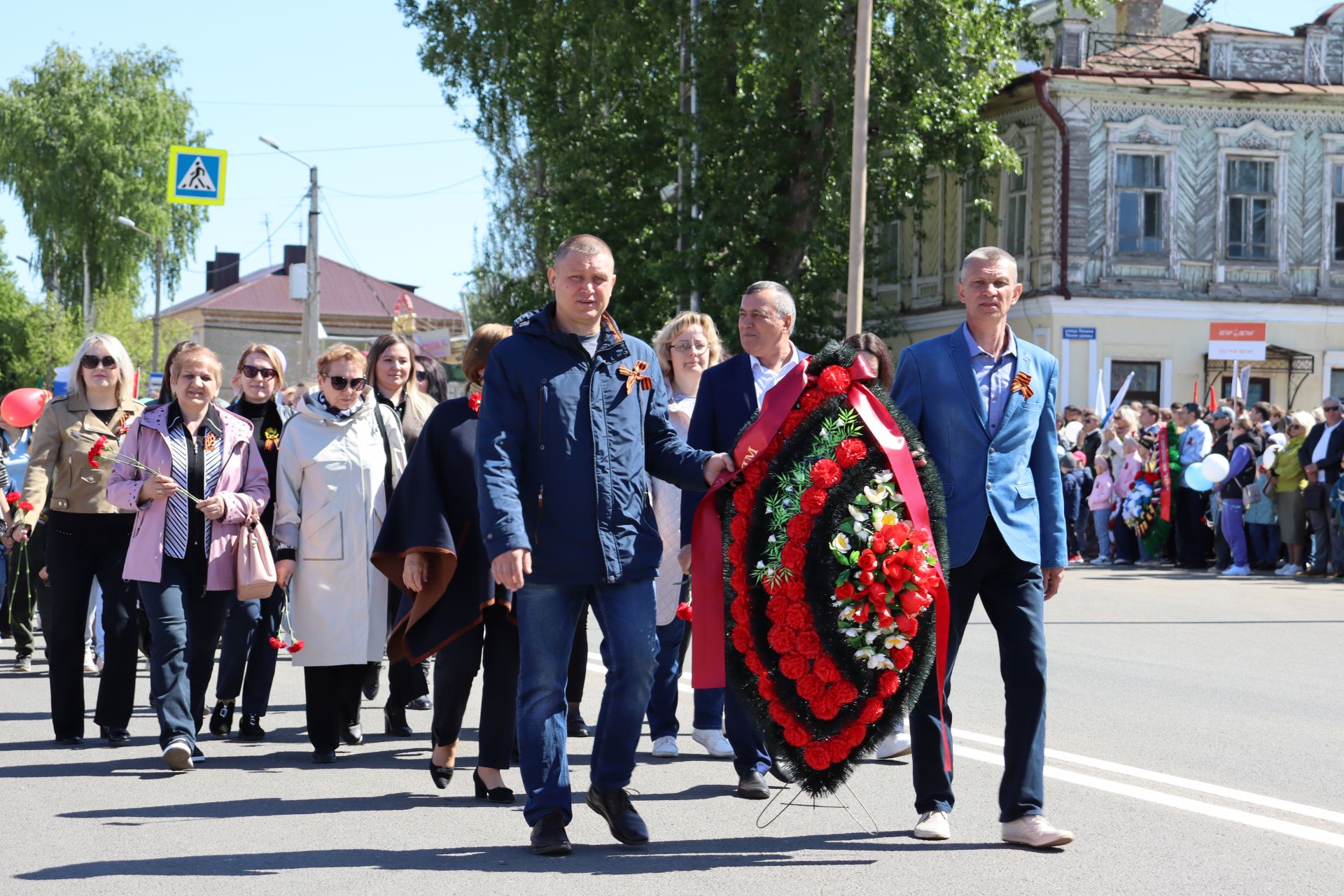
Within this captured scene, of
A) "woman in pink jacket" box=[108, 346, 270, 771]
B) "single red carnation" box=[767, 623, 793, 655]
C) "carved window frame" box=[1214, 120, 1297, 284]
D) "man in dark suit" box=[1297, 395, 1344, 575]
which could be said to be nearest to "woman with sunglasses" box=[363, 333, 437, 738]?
"woman in pink jacket" box=[108, 346, 270, 771]

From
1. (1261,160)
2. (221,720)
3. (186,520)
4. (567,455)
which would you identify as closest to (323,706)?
(186,520)

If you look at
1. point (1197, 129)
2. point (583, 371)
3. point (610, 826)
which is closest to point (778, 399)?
point (583, 371)

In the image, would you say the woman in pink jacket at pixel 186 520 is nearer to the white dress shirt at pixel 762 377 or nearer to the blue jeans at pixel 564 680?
the blue jeans at pixel 564 680

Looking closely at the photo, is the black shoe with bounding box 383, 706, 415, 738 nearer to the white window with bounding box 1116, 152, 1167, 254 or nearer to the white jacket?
the white jacket

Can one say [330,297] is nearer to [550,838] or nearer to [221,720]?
[221,720]

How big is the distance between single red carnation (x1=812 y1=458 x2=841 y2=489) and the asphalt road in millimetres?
1328

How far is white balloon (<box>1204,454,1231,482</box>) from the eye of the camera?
20.4 m

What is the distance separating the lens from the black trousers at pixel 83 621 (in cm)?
880

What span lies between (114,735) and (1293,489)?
1472 cm

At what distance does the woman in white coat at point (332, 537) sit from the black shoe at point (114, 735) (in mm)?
1200

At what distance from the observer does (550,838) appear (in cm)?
610

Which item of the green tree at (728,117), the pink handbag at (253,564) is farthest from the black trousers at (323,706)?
the green tree at (728,117)

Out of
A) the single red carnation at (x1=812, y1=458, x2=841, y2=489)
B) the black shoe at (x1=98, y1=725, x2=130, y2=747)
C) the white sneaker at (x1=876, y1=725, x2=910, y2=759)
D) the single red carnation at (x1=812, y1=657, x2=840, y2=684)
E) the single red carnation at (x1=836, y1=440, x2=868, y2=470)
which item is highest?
the single red carnation at (x1=836, y1=440, x2=868, y2=470)

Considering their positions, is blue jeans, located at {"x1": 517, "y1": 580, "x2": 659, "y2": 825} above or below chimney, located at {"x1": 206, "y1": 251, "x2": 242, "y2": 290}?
below
